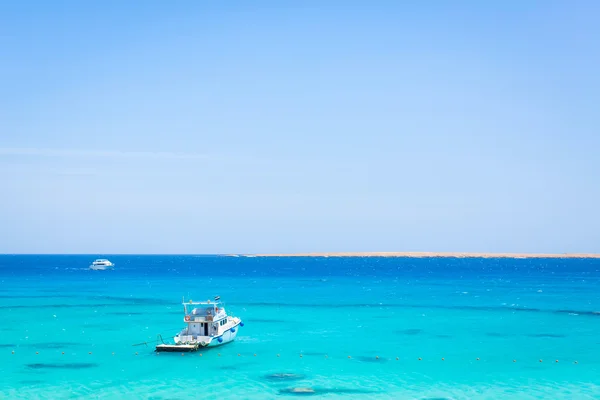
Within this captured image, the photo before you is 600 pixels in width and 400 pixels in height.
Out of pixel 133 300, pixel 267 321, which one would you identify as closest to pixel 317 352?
pixel 267 321

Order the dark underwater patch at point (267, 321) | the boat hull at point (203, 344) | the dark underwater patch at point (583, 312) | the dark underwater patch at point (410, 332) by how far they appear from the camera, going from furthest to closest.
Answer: the dark underwater patch at point (583, 312) → the dark underwater patch at point (267, 321) → the dark underwater patch at point (410, 332) → the boat hull at point (203, 344)

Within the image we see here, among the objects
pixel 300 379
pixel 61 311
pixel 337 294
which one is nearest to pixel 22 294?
pixel 61 311

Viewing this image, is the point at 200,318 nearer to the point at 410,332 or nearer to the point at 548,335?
the point at 410,332

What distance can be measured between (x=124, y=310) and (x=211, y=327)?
34.4 m

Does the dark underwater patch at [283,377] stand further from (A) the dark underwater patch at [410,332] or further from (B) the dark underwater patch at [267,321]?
(B) the dark underwater patch at [267,321]

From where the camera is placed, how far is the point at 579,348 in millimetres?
52250

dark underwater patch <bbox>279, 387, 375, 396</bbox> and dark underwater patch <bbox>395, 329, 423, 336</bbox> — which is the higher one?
dark underwater patch <bbox>395, 329, 423, 336</bbox>

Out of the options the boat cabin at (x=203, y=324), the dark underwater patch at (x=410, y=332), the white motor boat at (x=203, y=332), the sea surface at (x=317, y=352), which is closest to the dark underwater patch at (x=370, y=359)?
the sea surface at (x=317, y=352)

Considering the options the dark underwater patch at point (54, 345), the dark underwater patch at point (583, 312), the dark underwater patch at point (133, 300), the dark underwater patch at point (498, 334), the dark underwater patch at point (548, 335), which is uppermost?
the dark underwater patch at point (583, 312)

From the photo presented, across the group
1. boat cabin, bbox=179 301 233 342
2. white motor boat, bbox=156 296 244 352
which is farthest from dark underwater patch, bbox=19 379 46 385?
boat cabin, bbox=179 301 233 342

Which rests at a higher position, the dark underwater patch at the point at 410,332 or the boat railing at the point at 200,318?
the boat railing at the point at 200,318

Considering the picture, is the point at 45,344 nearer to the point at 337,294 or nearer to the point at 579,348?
the point at 579,348

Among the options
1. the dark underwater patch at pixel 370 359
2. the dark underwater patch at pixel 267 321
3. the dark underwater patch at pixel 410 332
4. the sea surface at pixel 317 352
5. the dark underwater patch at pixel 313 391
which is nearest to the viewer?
the dark underwater patch at pixel 313 391

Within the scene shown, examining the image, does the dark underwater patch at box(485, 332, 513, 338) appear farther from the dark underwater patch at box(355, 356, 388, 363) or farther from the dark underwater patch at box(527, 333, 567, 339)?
the dark underwater patch at box(355, 356, 388, 363)
